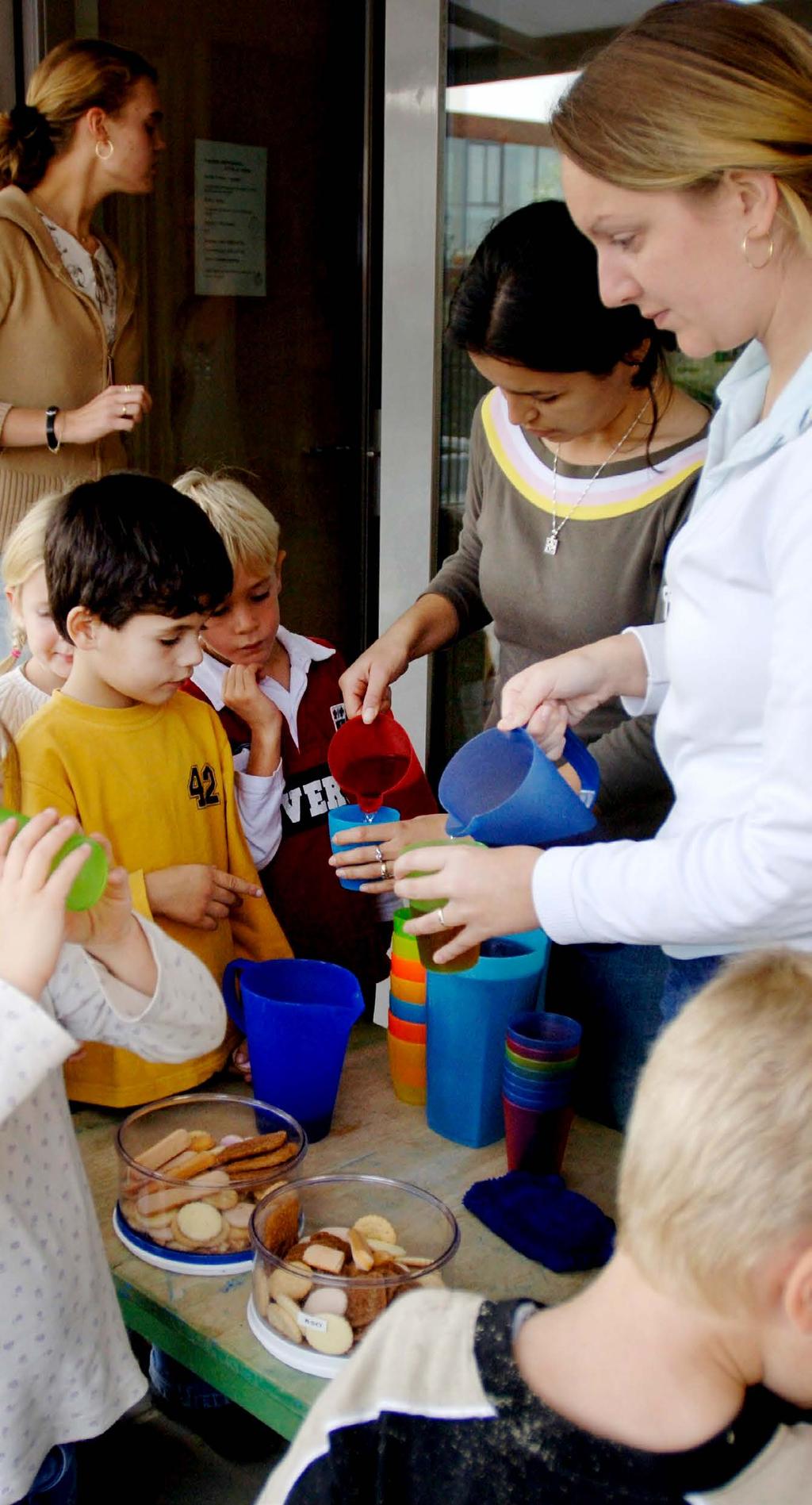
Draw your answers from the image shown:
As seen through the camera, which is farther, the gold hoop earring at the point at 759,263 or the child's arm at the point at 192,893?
the child's arm at the point at 192,893

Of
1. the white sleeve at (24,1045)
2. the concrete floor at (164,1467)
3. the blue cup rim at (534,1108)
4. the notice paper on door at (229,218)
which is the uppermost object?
the notice paper on door at (229,218)

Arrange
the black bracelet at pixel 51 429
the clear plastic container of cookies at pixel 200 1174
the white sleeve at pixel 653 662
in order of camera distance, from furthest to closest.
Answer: the black bracelet at pixel 51 429, the white sleeve at pixel 653 662, the clear plastic container of cookies at pixel 200 1174

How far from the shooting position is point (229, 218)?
3.87 meters

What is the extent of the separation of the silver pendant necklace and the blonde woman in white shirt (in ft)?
1.63

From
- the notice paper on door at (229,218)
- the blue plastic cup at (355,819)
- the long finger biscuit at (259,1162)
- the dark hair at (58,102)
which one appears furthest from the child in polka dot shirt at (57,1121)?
the notice paper on door at (229,218)

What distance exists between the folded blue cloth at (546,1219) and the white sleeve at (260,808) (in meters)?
0.71

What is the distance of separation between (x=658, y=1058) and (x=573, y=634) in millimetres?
1033

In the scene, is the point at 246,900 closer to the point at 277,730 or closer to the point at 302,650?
the point at 277,730

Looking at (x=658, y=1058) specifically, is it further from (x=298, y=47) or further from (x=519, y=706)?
(x=298, y=47)

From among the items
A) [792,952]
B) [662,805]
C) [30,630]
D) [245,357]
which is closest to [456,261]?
[245,357]

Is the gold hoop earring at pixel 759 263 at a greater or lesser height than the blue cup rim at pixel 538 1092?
greater

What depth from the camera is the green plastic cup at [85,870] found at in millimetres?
1065

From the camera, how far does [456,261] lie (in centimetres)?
360

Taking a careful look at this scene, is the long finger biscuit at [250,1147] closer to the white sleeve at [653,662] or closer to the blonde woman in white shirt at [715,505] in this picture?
the blonde woman in white shirt at [715,505]
